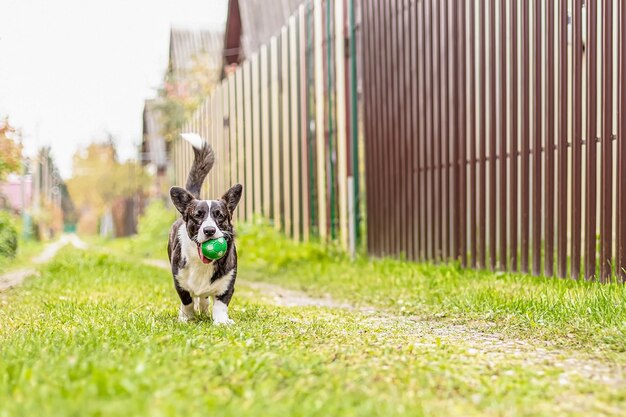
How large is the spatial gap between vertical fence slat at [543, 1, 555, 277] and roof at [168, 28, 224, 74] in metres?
22.0

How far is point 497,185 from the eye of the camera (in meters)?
7.06

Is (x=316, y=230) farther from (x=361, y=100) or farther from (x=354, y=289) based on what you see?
(x=354, y=289)

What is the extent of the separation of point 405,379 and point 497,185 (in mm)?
4187

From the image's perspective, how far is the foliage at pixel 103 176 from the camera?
131ft

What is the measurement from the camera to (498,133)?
702 centimetres

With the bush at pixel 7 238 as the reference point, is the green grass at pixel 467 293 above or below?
below

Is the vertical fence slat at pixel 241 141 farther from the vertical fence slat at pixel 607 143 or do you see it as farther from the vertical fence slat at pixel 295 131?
the vertical fence slat at pixel 607 143

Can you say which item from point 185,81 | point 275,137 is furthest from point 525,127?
point 185,81

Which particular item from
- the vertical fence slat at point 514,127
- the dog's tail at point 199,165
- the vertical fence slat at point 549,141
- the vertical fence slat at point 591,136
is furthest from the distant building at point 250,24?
the vertical fence slat at point 591,136

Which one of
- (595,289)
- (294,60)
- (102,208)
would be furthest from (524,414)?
(102,208)

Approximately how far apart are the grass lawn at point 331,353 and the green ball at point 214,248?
17.2 inches

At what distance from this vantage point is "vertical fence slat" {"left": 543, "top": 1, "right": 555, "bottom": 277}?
6.21m

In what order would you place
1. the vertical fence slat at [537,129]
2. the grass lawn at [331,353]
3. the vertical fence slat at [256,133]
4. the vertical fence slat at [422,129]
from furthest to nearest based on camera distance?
the vertical fence slat at [256,133]
the vertical fence slat at [422,129]
the vertical fence slat at [537,129]
the grass lawn at [331,353]

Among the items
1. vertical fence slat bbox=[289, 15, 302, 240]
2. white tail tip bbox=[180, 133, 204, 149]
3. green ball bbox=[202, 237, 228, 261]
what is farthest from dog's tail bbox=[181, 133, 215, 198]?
vertical fence slat bbox=[289, 15, 302, 240]
